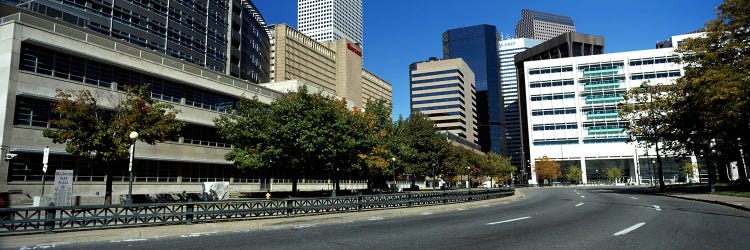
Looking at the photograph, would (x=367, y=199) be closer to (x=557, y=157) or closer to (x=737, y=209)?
(x=737, y=209)

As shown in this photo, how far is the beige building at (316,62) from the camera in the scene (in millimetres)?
149375

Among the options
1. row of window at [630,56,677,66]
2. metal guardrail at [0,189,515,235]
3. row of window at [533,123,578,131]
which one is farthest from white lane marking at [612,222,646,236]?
row of window at [630,56,677,66]

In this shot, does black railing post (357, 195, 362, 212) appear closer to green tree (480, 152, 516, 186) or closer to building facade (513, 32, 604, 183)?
green tree (480, 152, 516, 186)

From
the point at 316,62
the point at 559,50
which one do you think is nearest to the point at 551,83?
the point at 559,50

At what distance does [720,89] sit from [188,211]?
2938 cm

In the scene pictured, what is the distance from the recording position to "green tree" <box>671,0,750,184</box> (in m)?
27.0

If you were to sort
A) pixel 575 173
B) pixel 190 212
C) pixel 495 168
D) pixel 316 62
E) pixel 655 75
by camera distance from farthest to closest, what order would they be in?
pixel 316 62 < pixel 575 173 < pixel 655 75 < pixel 495 168 < pixel 190 212

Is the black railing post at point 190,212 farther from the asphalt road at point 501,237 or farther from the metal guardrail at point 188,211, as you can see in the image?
the asphalt road at point 501,237

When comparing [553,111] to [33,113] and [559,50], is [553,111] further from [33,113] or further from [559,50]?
[33,113]

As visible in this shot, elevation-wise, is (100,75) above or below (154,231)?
above

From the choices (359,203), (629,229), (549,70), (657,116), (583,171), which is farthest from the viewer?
(549,70)

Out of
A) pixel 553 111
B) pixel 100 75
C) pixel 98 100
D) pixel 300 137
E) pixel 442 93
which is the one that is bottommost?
pixel 300 137

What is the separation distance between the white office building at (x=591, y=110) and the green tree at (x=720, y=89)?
199 ft

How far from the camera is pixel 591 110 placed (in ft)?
317
